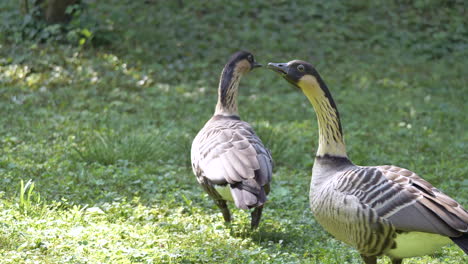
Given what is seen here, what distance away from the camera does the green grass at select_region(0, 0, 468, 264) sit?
5.09 metres

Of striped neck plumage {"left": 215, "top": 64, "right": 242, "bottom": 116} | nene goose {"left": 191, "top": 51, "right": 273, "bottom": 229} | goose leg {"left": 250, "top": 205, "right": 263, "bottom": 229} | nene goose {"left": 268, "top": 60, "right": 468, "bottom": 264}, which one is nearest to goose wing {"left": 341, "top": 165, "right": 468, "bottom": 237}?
nene goose {"left": 268, "top": 60, "right": 468, "bottom": 264}

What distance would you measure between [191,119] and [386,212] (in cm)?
568

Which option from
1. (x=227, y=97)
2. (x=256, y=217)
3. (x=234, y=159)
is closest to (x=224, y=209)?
(x=256, y=217)

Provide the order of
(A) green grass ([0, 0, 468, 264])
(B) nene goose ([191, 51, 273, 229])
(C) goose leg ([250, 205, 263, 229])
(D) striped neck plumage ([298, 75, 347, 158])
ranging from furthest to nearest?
1. (C) goose leg ([250, 205, 263, 229])
2. (A) green grass ([0, 0, 468, 264])
3. (B) nene goose ([191, 51, 273, 229])
4. (D) striped neck plumage ([298, 75, 347, 158])

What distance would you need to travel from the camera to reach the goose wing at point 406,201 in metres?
3.81

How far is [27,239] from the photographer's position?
4.62 meters

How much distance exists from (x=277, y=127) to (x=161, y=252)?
15.6ft

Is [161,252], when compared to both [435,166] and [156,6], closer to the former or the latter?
[435,166]

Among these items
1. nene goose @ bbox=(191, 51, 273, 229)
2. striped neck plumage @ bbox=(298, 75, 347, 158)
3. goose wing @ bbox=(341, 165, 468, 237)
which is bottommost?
nene goose @ bbox=(191, 51, 273, 229)

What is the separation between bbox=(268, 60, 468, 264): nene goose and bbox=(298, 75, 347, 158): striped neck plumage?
114 mm

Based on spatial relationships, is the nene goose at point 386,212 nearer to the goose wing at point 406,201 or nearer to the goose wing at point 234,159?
the goose wing at point 406,201

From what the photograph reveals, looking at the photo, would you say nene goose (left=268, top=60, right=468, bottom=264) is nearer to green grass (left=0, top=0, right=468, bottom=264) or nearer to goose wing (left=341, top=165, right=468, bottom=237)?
goose wing (left=341, top=165, right=468, bottom=237)

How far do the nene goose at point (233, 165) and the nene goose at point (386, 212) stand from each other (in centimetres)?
56

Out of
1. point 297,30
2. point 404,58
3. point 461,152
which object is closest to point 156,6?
point 297,30
